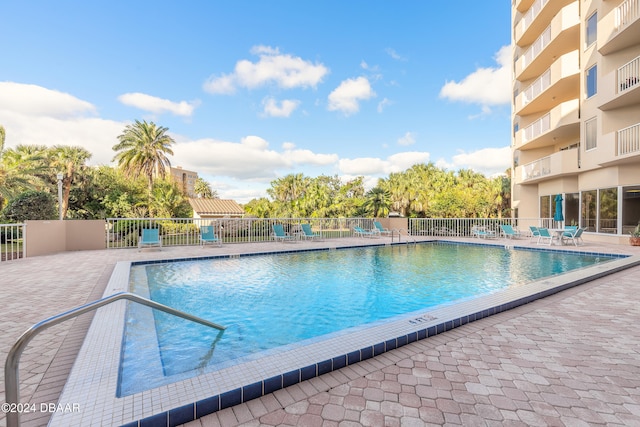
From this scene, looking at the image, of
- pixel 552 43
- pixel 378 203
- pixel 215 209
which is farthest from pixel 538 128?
pixel 215 209

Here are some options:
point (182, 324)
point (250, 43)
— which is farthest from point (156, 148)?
point (182, 324)

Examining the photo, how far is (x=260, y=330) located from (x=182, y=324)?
1185mm

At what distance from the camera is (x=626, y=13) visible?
11977 millimetres

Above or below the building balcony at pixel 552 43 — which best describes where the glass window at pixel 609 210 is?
below

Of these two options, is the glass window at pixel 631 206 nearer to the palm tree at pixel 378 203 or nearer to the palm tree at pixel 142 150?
the palm tree at pixel 378 203

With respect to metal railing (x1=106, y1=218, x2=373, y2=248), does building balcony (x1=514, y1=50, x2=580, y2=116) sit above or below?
above

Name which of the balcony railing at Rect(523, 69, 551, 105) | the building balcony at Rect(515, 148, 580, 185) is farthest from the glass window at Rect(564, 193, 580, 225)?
the balcony railing at Rect(523, 69, 551, 105)

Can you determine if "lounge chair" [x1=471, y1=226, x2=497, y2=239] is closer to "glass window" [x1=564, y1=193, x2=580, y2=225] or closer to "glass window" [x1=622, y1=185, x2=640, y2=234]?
"glass window" [x1=564, y1=193, x2=580, y2=225]

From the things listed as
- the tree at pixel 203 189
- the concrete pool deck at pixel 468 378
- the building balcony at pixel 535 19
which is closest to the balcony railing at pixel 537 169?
the building balcony at pixel 535 19

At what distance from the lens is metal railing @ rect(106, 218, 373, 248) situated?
12.5m

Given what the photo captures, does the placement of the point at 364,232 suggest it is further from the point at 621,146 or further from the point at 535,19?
the point at 535,19

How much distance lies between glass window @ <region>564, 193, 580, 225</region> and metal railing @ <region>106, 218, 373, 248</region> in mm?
10734

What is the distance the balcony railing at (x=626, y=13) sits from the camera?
1130 centimetres

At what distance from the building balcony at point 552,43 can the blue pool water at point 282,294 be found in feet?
40.1
